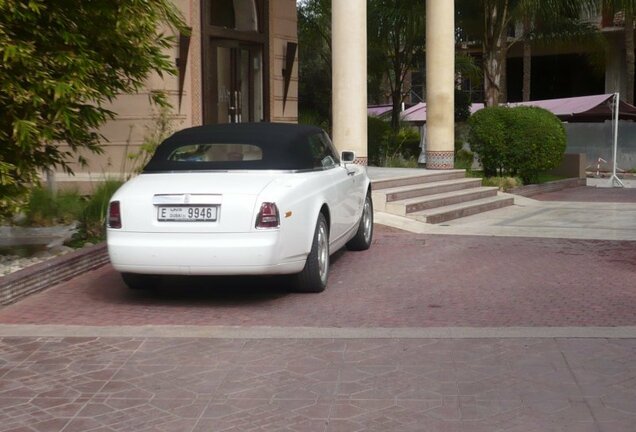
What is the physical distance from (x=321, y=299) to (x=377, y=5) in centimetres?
Result: 2129

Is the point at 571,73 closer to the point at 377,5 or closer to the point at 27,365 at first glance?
the point at 377,5

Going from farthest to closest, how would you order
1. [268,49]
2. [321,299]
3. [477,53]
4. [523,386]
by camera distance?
[477,53]
[268,49]
[321,299]
[523,386]

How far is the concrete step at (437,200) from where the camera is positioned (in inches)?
571

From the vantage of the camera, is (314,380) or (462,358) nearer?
(314,380)

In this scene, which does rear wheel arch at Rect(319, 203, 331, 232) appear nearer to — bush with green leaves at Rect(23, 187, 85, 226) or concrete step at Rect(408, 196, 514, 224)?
bush with green leaves at Rect(23, 187, 85, 226)

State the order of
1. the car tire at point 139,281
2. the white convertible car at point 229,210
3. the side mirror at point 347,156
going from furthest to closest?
the side mirror at point 347,156
the car tire at point 139,281
the white convertible car at point 229,210

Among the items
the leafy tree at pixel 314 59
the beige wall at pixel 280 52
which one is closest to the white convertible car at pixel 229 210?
the beige wall at pixel 280 52

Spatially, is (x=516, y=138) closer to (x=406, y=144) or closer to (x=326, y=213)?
(x=406, y=144)

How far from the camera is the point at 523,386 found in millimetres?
5766

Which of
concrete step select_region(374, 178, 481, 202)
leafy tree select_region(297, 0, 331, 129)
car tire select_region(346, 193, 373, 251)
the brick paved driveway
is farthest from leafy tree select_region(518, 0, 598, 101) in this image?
the brick paved driveway

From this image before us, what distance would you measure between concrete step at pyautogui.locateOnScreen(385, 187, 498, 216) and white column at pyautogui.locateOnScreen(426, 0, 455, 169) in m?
1.37

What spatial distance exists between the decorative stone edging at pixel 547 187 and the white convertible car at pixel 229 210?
10919 millimetres

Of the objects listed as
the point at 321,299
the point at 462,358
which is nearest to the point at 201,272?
the point at 321,299

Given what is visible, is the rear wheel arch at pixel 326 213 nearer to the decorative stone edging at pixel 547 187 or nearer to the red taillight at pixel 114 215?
the red taillight at pixel 114 215
